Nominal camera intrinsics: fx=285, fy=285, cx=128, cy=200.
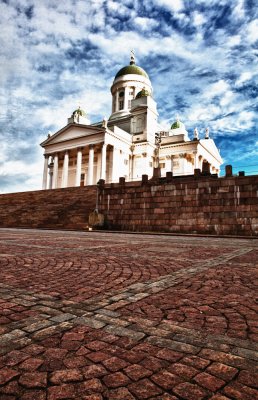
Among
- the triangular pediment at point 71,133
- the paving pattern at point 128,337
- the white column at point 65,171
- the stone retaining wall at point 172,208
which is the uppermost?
the triangular pediment at point 71,133

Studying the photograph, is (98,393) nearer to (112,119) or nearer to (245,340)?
(245,340)

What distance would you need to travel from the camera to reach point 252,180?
1334cm

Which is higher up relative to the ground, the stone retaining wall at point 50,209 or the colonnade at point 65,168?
the colonnade at point 65,168

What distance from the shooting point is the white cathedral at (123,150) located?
42.1 m

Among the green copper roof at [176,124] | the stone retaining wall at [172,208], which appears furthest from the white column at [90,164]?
the green copper roof at [176,124]

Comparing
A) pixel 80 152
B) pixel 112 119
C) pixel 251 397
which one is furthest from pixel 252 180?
pixel 112 119

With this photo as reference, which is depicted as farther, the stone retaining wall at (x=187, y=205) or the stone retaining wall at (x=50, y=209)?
the stone retaining wall at (x=50, y=209)

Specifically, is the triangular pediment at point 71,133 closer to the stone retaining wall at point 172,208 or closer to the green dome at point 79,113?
the green dome at point 79,113

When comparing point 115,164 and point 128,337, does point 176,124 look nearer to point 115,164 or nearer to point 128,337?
point 115,164

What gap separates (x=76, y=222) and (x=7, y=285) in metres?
15.4

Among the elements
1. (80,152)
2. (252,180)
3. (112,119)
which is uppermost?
(112,119)

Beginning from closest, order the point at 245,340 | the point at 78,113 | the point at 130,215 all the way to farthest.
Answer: the point at 245,340 → the point at 130,215 → the point at 78,113

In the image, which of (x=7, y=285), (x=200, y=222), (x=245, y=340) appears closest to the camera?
(x=245, y=340)

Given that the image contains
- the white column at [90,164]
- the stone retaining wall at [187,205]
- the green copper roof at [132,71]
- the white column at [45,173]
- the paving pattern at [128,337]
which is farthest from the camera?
the green copper roof at [132,71]
